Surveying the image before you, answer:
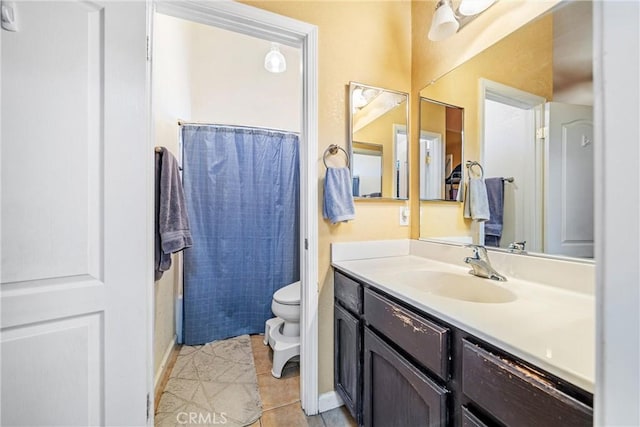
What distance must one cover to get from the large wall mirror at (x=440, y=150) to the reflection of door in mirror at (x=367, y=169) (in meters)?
0.26

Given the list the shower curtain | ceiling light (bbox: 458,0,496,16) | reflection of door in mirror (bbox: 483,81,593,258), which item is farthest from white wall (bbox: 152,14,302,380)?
reflection of door in mirror (bbox: 483,81,593,258)

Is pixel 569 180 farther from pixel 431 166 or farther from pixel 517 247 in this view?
pixel 431 166

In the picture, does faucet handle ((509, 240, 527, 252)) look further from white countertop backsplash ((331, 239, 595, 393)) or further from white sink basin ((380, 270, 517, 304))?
white sink basin ((380, 270, 517, 304))

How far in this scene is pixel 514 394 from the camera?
0.55 m

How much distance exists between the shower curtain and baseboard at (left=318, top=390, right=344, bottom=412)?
1.03 metres

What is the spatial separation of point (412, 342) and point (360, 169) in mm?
931

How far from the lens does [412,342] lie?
825 millimetres

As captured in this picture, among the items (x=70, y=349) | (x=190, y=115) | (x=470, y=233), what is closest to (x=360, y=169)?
(x=470, y=233)

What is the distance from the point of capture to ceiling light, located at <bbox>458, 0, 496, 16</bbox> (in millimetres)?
1151

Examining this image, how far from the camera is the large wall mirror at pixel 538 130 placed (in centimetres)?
87

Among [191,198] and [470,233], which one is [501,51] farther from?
[191,198]

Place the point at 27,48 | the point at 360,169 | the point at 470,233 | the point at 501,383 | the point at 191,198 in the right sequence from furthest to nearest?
the point at 191,198 → the point at 360,169 → the point at 470,233 → the point at 27,48 → the point at 501,383

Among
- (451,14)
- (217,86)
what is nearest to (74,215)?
(451,14)

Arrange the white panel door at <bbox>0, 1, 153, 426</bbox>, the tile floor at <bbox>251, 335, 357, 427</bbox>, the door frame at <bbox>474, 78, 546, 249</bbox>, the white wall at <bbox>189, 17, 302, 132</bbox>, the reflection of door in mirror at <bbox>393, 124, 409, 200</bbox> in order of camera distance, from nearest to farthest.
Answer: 1. the white panel door at <bbox>0, 1, 153, 426</bbox>
2. the door frame at <bbox>474, 78, 546, 249</bbox>
3. the tile floor at <bbox>251, 335, 357, 427</bbox>
4. the reflection of door in mirror at <bbox>393, 124, 409, 200</bbox>
5. the white wall at <bbox>189, 17, 302, 132</bbox>
